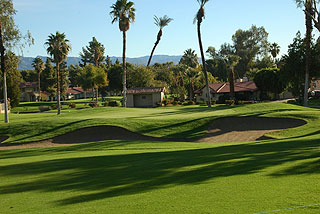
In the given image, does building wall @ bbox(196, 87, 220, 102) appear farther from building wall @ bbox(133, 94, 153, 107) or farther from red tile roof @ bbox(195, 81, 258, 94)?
building wall @ bbox(133, 94, 153, 107)

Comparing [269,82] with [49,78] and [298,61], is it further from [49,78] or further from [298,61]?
[49,78]

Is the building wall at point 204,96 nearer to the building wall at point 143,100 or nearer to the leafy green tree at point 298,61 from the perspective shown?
the building wall at point 143,100

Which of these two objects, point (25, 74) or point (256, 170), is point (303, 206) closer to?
point (256, 170)

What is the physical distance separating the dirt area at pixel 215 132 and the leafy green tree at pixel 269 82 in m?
48.4

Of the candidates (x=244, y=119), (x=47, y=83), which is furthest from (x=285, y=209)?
(x=47, y=83)

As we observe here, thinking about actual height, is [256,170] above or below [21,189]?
above

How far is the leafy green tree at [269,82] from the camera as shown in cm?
7012

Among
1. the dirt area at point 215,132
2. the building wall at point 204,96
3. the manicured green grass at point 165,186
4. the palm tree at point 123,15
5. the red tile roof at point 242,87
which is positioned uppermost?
the palm tree at point 123,15

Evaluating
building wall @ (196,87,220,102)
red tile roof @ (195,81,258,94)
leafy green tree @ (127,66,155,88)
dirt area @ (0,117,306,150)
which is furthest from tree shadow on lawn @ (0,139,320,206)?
leafy green tree @ (127,66,155,88)

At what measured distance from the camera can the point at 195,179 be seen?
7.73m

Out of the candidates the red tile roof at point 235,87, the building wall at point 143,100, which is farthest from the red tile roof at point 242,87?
the building wall at point 143,100

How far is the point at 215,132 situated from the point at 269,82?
51.5 meters

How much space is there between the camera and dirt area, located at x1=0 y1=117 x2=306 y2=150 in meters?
22.7

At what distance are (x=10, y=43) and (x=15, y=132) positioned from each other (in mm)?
13342
